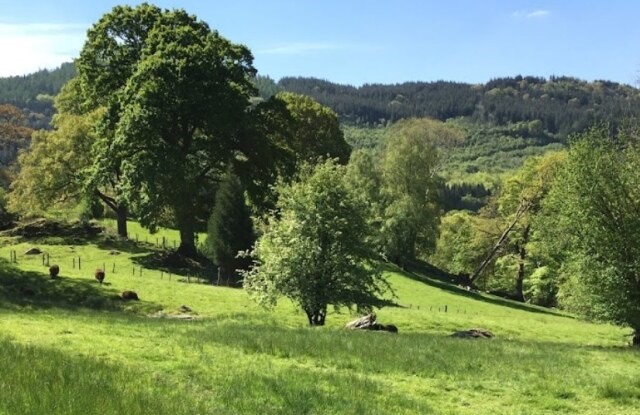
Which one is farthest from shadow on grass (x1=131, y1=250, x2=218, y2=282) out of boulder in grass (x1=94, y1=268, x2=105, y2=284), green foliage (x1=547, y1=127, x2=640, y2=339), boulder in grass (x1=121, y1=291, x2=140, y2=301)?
green foliage (x1=547, y1=127, x2=640, y2=339)

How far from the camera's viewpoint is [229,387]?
13516 millimetres

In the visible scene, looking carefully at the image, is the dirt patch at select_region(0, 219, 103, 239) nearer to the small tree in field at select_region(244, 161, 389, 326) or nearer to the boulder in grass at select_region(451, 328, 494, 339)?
the small tree in field at select_region(244, 161, 389, 326)

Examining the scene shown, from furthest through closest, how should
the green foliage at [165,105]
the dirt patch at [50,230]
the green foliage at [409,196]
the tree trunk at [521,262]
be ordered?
the tree trunk at [521,262]
the green foliage at [409,196]
the dirt patch at [50,230]
the green foliage at [165,105]

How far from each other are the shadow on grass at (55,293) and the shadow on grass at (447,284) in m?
32.5

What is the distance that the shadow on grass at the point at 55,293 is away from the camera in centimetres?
3488

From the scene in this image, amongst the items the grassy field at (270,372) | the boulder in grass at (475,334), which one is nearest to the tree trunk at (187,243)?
the grassy field at (270,372)

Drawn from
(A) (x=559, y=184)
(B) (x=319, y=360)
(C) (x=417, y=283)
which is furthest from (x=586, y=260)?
(C) (x=417, y=283)

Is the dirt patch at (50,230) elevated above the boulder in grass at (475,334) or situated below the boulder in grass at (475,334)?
above

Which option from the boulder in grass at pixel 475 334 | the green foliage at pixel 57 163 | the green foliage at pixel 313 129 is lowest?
the boulder in grass at pixel 475 334

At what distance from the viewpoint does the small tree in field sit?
3089cm

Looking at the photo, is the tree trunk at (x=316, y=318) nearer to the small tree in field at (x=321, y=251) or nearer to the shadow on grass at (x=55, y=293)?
the small tree in field at (x=321, y=251)

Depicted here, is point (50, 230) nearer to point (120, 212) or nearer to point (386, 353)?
point (120, 212)

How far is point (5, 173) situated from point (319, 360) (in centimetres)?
9150

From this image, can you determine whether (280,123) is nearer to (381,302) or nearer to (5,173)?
(381,302)
